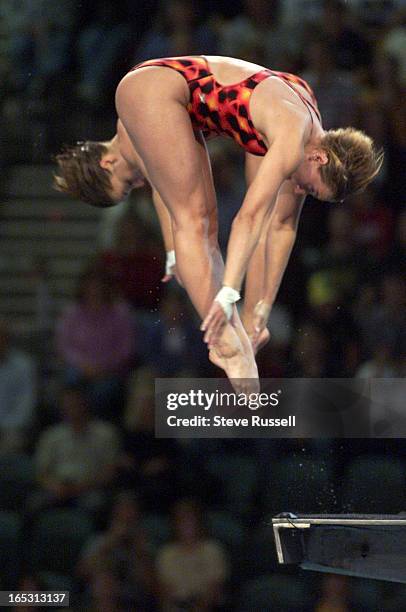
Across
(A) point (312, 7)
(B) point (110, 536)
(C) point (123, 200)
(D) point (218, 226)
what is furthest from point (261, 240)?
(B) point (110, 536)

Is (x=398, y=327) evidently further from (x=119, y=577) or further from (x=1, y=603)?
(x=1, y=603)

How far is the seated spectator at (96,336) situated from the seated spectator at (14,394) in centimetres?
13

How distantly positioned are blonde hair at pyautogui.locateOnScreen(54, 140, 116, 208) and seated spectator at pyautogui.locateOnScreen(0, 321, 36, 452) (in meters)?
0.50

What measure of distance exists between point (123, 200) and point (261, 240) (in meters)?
0.48

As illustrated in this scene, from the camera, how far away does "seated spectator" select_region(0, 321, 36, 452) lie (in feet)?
13.6

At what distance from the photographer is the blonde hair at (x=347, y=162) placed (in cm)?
356

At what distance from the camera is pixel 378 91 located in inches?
158

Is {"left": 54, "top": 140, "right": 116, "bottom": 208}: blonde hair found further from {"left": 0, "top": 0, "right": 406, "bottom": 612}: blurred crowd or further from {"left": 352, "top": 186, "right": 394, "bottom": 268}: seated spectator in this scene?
{"left": 352, "top": 186, "right": 394, "bottom": 268}: seated spectator

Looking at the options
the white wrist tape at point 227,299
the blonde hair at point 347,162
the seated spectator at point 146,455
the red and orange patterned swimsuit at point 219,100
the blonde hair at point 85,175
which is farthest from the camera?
the seated spectator at point 146,455

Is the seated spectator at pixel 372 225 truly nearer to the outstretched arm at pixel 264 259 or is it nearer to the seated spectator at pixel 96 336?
the outstretched arm at pixel 264 259

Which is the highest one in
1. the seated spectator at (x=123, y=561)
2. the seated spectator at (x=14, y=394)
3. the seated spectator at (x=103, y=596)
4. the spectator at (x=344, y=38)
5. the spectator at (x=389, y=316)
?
the spectator at (x=344, y=38)

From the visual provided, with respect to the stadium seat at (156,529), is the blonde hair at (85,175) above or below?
above

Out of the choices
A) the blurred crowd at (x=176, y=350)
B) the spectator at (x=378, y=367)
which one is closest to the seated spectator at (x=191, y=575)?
the blurred crowd at (x=176, y=350)

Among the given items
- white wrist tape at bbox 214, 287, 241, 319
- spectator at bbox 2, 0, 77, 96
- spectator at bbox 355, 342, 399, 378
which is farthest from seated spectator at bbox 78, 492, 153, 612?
spectator at bbox 2, 0, 77, 96
